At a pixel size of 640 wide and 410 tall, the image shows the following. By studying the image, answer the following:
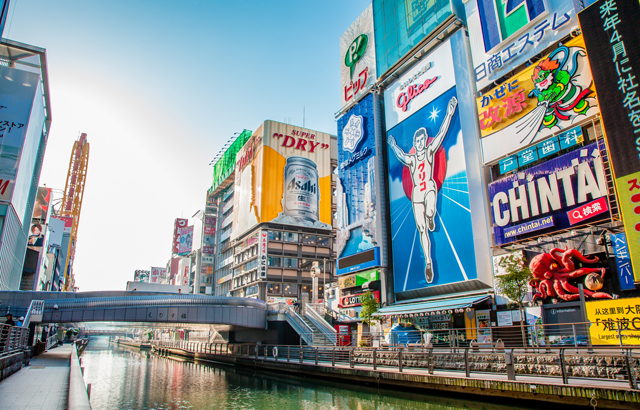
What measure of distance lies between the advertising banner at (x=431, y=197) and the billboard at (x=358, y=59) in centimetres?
818

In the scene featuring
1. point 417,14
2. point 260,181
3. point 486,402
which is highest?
point 417,14

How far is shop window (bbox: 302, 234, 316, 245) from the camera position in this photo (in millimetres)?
83938

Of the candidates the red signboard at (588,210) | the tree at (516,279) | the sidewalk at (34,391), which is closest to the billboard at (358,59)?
the tree at (516,279)

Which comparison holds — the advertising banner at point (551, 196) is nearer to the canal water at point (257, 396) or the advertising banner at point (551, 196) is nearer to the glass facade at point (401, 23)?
the canal water at point (257, 396)

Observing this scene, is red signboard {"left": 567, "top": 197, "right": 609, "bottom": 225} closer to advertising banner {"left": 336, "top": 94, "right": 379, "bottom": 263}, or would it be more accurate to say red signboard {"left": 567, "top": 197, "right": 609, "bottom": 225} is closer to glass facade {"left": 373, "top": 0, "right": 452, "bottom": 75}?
advertising banner {"left": 336, "top": 94, "right": 379, "bottom": 263}

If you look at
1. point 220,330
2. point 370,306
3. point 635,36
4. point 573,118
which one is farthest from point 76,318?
point 635,36

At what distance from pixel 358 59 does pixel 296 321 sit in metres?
34.0

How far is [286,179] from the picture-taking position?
84312 millimetres

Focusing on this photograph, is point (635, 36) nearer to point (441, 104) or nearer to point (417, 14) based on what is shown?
point (441, 104)

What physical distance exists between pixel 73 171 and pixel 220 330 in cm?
10194

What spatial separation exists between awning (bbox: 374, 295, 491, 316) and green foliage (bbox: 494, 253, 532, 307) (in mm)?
3059

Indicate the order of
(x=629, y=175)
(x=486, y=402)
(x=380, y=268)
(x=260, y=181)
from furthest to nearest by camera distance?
(x=260, y=181) < (x=380, y=268) < (x=629, y=175) < (x=486, y=402)

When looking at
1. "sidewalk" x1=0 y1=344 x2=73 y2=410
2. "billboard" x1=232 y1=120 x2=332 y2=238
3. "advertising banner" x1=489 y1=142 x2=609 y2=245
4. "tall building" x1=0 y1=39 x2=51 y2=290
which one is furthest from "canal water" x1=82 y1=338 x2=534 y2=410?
"billboard" x1=232 y1=120 x2=332 y2=238

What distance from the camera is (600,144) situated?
84.4 feet
